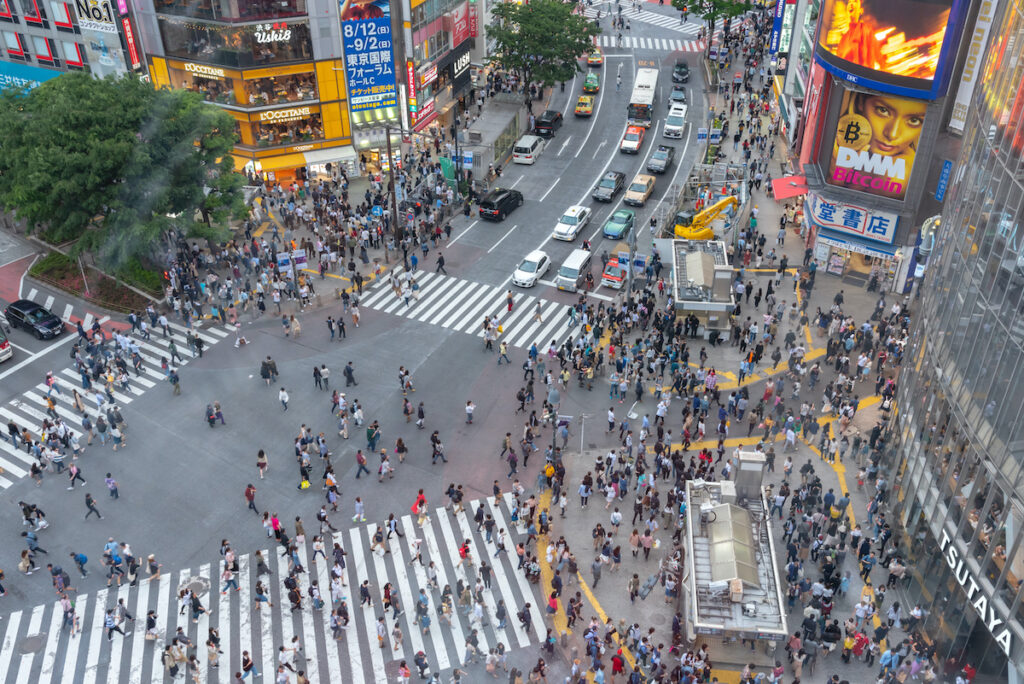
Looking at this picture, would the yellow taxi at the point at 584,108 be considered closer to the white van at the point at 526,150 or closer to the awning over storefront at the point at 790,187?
the white van at the point at 526,150

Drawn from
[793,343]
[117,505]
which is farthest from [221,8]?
[793,343]

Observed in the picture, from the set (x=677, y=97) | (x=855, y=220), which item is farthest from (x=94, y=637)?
(x=677, y=97)

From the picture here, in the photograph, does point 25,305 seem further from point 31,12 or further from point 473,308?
point 31,12

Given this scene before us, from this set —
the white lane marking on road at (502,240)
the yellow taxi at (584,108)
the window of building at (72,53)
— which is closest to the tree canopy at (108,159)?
the window of building at (72,53)

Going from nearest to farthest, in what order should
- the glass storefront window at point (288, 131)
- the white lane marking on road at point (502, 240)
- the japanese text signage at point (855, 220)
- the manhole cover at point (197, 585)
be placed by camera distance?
the manhole cover at point (197, 585), the japanese text signage at point (855, 220), the white lane marking on road at point (502, 240), the glass storefront window at point (288, 131)

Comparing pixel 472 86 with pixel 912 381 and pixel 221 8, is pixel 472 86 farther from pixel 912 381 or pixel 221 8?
pixel 912 381

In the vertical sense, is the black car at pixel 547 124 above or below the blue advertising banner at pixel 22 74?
below
